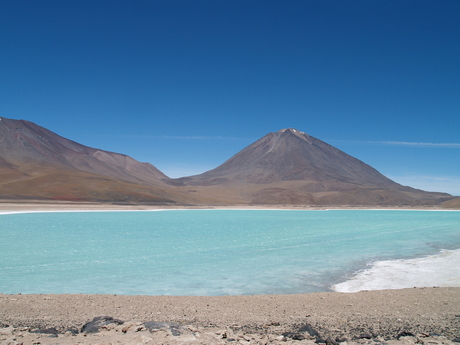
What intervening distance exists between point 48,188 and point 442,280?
93481mm

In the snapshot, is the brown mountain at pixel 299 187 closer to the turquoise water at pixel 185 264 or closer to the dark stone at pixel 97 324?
the turquoise water at pixel 185 264

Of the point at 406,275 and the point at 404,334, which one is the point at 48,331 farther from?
the point at 406,275

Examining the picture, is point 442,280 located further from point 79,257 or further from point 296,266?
point 79,257

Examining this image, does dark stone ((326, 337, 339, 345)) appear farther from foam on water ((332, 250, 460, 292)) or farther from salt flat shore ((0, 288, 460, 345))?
foam on water ((332, 250, 460, 292))

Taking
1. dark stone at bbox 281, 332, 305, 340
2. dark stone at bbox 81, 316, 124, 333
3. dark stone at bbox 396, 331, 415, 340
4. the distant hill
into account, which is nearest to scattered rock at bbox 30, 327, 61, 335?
dark stone at bbox 81, 316, 124, 333

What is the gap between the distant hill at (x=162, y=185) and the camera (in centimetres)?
9056

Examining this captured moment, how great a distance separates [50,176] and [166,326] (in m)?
108

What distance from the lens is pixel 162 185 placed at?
163m

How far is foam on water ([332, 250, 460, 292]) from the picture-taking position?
32.2ft

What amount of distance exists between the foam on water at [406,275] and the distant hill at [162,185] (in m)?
78.4

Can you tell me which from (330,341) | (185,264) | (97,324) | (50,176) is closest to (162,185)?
(50,176)

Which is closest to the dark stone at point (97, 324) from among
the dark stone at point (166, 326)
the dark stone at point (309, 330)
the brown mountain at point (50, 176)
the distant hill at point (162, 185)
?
the dark stone at point (166, 326)

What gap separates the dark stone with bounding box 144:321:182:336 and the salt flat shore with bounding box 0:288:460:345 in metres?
0.01

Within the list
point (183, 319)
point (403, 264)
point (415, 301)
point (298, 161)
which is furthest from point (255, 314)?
point (298, 161)
